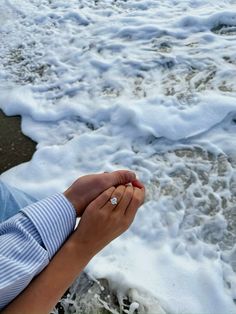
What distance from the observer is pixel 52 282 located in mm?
1545

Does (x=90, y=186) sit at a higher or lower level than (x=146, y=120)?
higher

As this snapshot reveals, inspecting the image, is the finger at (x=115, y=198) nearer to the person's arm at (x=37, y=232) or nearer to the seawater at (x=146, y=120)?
the person's arm at (x=37, y=232)

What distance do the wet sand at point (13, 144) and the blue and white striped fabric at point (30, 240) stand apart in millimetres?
1093

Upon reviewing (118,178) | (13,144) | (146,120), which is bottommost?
(13,144)

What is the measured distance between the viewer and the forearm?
1.47m

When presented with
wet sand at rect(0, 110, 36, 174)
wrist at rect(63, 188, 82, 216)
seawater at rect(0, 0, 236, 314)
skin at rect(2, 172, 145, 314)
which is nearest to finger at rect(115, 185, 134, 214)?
skin at rect(2, 172, 145, 314)

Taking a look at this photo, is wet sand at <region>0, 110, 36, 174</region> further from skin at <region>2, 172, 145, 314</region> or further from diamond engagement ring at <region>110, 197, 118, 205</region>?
diamond engagement ring at <region>110, 197, 118, 205</region>

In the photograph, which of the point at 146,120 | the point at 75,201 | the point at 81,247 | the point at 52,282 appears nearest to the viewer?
the point at 52,282

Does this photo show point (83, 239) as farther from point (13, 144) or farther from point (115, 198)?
point (13, 144)

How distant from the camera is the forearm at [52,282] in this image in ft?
4.83

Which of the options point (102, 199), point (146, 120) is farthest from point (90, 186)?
point (146, 120)

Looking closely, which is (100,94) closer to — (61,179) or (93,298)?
(61,179)

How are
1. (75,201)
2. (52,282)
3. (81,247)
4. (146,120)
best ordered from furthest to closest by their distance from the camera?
(146,120) → (75,201) → (81,247) → (52,282)

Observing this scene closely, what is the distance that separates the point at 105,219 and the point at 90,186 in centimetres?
17
